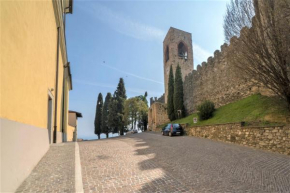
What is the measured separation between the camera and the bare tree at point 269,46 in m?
8.53

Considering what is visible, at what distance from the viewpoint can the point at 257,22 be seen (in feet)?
30.8

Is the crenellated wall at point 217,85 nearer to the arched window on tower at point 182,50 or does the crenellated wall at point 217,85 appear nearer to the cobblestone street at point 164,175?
the cobblestone street at point 164,175

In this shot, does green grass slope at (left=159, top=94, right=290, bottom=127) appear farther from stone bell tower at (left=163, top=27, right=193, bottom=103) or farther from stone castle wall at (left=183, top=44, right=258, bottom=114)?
stone bell tower at (left=163, top=27, right=193, bottom=103)

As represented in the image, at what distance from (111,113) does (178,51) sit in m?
19.3

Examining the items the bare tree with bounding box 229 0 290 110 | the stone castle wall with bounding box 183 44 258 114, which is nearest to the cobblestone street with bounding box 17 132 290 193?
the bare tree with bounding box 229 0 290 110

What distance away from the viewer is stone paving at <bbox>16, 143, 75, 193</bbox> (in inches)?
148

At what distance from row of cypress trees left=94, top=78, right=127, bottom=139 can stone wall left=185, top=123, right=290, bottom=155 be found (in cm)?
2932

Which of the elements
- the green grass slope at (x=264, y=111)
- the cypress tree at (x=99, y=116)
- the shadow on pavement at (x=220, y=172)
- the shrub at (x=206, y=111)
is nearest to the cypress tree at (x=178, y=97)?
the shrub at (x=206, y=111)

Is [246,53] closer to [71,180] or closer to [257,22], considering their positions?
[257,22]

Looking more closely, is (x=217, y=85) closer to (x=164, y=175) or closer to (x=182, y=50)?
(x=164, y=175)

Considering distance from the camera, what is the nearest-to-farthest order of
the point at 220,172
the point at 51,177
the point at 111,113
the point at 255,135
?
the point at 51,177, the point at 220,172, the point at 255,135, the point at 111,113

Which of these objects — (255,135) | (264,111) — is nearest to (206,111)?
(264,111)

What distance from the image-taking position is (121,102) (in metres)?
42.7

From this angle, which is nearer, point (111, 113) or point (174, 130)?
point (174, 130)
